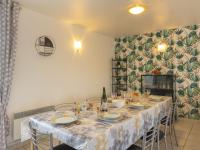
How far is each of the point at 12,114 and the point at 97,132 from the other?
1.98 metres

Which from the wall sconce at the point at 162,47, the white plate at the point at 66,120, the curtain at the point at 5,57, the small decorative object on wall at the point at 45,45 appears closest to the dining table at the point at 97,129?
the white plate at the point at 66,120

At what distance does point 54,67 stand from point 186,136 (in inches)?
119

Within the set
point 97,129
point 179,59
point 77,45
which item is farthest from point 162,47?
point 97,129

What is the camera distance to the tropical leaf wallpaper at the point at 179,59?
4164 millimetres

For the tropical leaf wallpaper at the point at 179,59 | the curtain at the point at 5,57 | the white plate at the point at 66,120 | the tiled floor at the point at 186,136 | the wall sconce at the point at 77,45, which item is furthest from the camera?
the tropical leaf wallpaper at the point at 179,59

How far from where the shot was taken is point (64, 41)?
148 inches

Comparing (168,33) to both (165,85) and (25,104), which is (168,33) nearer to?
(165,85)

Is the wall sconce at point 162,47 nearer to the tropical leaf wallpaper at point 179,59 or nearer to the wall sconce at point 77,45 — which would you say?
the tropical leaf wallpaper at point 179,59

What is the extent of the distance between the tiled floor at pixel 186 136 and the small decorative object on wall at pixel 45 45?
1738 millimetres

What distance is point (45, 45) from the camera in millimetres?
3297

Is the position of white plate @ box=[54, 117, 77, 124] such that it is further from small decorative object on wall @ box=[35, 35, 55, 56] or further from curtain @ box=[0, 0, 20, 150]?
small decorative object on wall @ box=[35, 35, 55, 56]

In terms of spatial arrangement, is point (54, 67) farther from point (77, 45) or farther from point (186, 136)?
point (186, 136)

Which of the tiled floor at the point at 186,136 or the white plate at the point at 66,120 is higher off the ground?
the white plate at the point at 66,120

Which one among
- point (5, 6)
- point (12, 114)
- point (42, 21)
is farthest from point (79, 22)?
point (12, 114)
